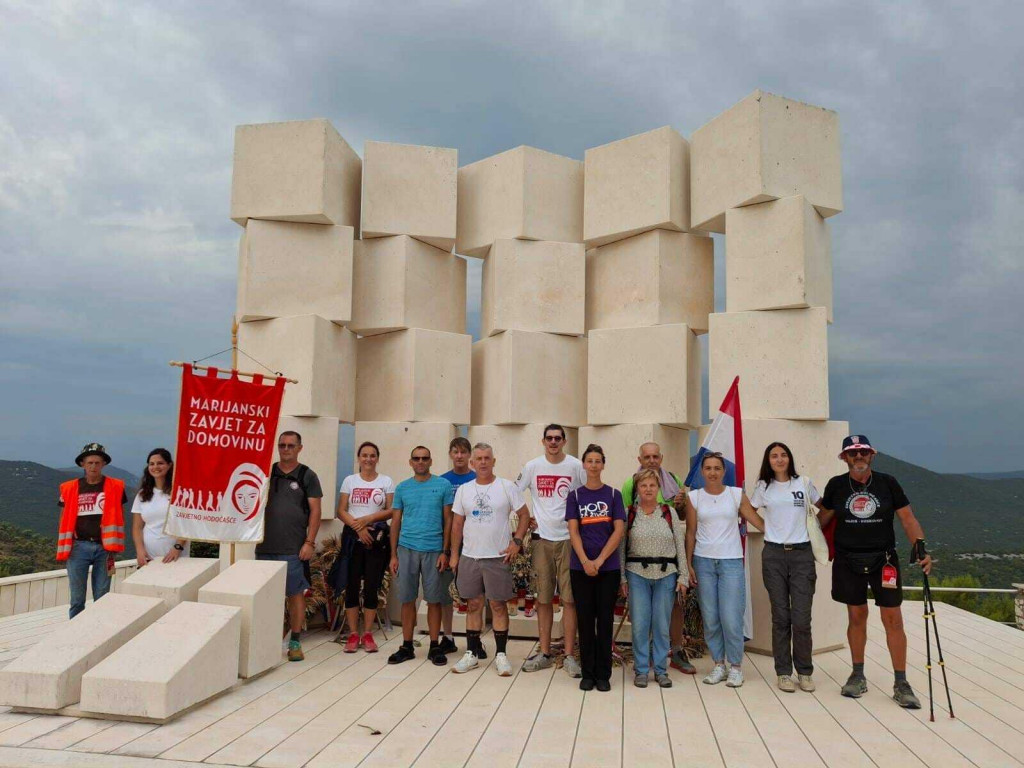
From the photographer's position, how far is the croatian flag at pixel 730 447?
5918 millimetres

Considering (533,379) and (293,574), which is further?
(533,379)

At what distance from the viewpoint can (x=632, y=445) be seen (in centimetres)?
692

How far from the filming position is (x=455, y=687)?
16.4ft

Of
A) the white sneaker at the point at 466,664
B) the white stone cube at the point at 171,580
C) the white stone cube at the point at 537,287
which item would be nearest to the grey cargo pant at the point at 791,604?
the white sneaker at the point at 466,664

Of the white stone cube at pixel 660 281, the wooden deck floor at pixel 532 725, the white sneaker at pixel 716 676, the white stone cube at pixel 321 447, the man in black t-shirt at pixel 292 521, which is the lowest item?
the wooden deck floor at pixel 532 725

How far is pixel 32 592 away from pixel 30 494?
50.4 feet

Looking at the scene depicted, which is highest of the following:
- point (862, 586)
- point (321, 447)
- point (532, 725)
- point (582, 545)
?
point (321, 447)

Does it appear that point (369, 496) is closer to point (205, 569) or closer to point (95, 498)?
point (205, 569)

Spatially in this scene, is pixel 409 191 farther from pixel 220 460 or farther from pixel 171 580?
pixel 171 580

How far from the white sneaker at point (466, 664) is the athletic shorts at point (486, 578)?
1.26 ft

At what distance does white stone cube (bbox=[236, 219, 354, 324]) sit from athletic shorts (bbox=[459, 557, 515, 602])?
114 inches

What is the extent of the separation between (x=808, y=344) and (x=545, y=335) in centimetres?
239

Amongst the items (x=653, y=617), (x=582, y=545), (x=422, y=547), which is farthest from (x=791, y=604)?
(x=422, y=547)

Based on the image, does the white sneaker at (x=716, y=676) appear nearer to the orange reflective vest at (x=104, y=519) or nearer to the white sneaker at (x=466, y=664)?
the white sneaker at (x=466, y=664)
